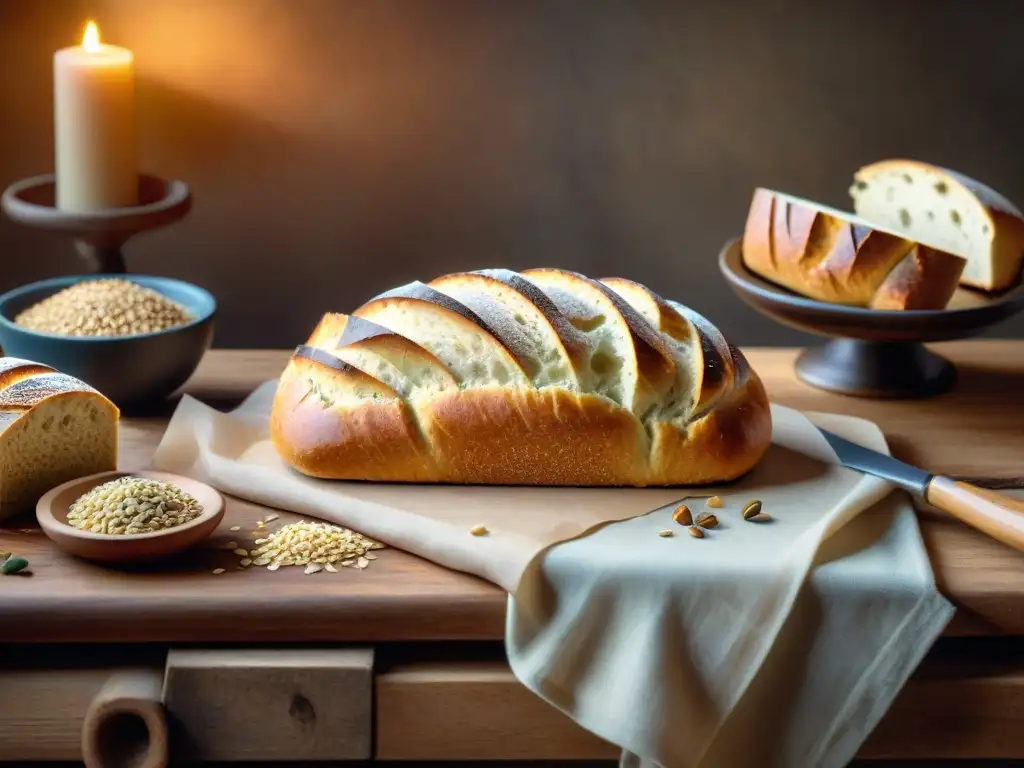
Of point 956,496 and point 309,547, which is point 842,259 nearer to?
point 956,496


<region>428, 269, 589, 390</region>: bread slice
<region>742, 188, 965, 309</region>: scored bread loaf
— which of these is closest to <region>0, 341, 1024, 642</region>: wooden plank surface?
<region>428, 269, 589, 390</region>: bread slice

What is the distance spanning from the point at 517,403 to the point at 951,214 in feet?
2.52

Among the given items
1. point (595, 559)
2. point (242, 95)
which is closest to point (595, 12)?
point (242, 95)

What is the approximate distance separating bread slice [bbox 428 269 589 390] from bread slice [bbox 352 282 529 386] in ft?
0.04

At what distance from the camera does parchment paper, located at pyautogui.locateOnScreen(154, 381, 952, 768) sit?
3.81ft

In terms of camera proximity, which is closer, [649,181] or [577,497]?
[577,497]

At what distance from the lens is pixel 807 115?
2.10 meters

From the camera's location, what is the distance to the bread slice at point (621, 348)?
4.52 ft

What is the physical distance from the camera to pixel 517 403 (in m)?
1.36

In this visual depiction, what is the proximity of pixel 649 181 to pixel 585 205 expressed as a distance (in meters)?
0.11

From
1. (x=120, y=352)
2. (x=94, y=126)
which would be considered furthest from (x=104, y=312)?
(x=94, y=126)

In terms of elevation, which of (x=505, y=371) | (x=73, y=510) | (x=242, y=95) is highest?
(x=242, y=95)

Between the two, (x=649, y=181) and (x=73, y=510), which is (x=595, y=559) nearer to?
(x=73, y=510)

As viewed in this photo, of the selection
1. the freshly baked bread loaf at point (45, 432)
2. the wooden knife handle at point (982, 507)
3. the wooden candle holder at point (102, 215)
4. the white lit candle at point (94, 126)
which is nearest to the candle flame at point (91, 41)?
the white lit candle at point (94, 126)
